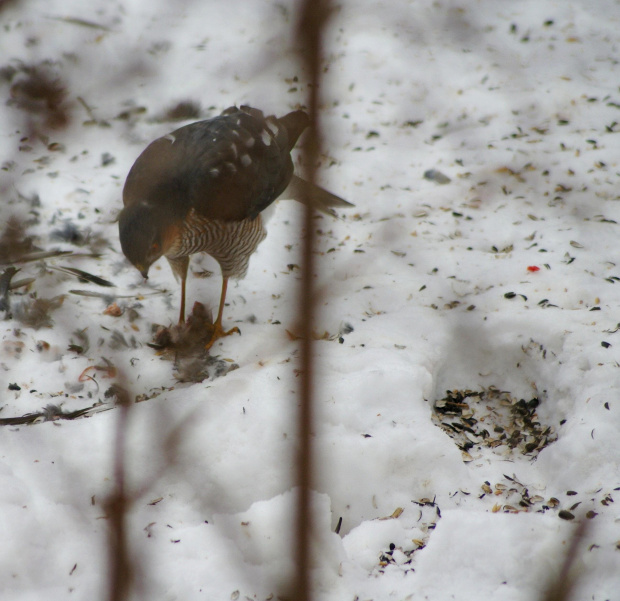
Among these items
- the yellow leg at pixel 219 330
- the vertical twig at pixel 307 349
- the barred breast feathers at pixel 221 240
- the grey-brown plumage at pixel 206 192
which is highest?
the vertical twig at pixel 307 349

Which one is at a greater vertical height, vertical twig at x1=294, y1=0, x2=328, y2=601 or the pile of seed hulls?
vertical twig at x1=294, y1=0, x2=328, y2=601

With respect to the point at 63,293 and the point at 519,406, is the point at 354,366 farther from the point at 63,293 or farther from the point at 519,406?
the point at 63,293

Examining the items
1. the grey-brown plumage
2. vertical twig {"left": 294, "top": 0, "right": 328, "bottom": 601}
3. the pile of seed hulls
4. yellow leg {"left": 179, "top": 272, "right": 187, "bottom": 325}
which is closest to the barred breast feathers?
the grey-brown plumage

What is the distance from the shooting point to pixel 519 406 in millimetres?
2449

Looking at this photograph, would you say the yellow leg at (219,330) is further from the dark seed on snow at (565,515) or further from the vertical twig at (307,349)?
the vertical twig at (307,349)

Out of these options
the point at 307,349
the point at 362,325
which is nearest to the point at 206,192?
the point at 362,325

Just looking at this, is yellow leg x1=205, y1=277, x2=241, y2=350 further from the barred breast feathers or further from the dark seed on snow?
the dark seed on snow

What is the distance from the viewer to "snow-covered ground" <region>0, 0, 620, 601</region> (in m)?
1.67

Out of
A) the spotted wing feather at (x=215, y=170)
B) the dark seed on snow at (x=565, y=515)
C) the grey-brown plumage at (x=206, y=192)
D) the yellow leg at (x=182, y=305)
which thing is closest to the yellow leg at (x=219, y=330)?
the grey-brown plumage at (x=206, y=192)

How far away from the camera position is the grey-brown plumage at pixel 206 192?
278 cm

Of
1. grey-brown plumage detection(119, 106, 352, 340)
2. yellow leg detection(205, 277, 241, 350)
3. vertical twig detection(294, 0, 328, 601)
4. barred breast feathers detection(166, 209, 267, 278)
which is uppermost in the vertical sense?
vertical twig detection(294, 0, 328, 601)

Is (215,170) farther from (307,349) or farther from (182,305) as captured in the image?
(307,349)

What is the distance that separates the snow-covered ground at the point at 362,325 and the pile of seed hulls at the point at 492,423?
0.01m

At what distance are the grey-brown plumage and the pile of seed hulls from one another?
1.08 metres
